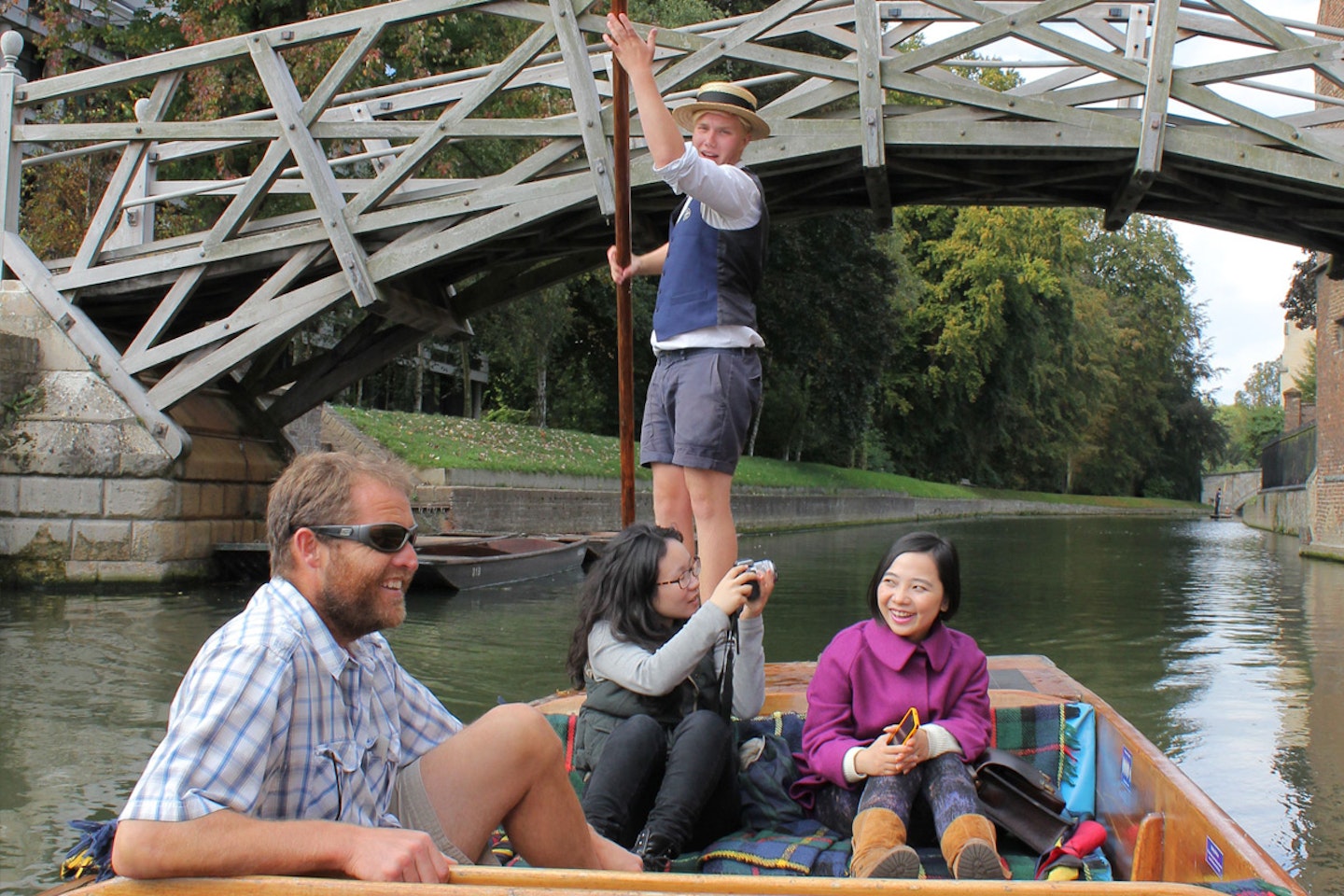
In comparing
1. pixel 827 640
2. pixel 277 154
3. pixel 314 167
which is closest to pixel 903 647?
pixel 827 640

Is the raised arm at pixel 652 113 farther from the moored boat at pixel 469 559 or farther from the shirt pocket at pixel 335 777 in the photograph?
the moored boat at pixel 469 559

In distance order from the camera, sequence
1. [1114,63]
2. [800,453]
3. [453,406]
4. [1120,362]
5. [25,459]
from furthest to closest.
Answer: [1120,362] < [453,406] < [800,453] < [25,459] < [1114,63]

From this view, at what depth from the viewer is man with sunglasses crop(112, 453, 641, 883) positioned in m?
1.45

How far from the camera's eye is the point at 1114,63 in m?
7.07

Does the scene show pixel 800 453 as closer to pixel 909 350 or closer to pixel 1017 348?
Answer: pixel 909 350

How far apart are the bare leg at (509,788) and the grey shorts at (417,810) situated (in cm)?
1

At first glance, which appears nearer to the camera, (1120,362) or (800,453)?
(800,453)

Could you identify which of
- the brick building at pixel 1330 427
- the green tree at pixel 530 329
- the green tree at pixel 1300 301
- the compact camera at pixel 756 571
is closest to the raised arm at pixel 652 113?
the compact camera at pixel 756 571

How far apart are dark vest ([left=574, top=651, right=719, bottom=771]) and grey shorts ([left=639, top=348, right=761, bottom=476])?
2.82ft

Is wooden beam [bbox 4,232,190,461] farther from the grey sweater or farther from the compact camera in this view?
the compact camera

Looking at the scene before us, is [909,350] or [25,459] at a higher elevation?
[909,350]

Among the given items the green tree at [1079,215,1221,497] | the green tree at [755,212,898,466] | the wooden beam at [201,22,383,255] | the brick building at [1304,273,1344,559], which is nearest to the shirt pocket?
the wooden beam at [201,22,383,255]

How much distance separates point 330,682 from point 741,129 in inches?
88.5

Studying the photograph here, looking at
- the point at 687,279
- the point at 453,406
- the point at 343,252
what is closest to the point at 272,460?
the point at 343,252
